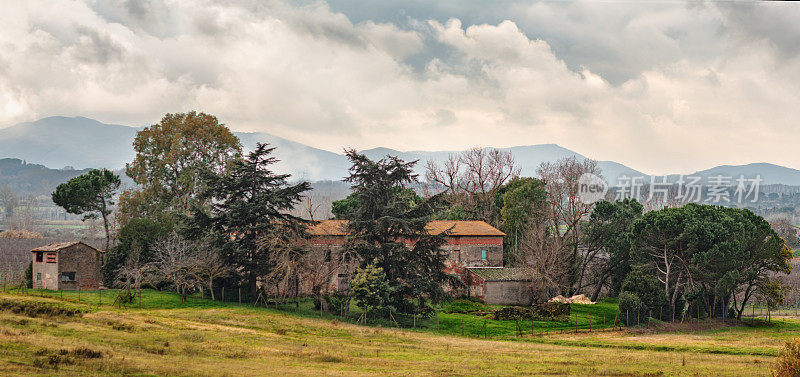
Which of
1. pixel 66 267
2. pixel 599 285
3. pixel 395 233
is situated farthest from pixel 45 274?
pixel 599 285

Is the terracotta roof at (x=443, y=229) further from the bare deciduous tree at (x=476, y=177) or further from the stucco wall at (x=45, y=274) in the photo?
the stucco wall at (x=45, y=274)

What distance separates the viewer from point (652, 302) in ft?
138

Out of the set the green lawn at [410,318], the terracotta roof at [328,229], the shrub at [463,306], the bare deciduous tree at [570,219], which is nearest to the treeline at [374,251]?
the green lawn at [410,318]

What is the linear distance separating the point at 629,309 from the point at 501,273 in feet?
41.0

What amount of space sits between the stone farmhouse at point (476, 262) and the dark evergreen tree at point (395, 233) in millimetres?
4907

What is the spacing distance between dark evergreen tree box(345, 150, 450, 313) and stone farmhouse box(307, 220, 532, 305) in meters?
4.91

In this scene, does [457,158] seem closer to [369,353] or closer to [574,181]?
[574,181]

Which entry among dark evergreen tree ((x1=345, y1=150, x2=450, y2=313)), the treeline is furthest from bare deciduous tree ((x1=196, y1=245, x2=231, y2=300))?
dark evergreen tree ((x1=345, y1=150, x2=450, y2=313))

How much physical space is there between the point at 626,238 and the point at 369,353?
3587 cm

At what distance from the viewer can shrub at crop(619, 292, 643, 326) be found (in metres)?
40.3

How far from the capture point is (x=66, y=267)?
40.8 m

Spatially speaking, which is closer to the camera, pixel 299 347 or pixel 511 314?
pixel 299 347

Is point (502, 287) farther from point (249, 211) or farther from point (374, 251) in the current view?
point (249, 211)

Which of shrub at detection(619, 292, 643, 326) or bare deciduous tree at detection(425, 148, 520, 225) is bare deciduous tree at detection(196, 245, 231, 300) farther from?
bare deciduous tree at detection(425, 148, 520, 225)
